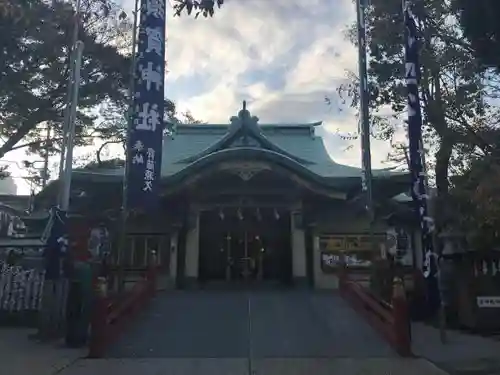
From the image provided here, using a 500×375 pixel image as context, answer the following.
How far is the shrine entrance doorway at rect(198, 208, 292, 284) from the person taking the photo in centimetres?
2016

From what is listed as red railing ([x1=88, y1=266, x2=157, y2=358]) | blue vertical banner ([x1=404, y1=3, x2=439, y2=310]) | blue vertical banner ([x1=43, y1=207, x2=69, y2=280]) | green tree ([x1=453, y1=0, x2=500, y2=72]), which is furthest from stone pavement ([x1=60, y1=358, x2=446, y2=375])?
green tree ([x1=453, y1=0, x2=500, y2=72])

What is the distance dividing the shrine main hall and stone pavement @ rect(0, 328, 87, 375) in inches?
323

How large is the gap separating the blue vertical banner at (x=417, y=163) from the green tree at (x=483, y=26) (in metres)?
2.90

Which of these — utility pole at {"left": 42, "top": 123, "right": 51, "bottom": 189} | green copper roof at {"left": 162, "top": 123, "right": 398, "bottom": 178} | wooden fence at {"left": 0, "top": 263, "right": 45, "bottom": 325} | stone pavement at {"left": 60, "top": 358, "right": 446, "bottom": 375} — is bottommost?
stone pavement at {"left": 60, "top": 358, "right": 446, "bottom": 375}

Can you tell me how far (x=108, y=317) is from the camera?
989 centimetres

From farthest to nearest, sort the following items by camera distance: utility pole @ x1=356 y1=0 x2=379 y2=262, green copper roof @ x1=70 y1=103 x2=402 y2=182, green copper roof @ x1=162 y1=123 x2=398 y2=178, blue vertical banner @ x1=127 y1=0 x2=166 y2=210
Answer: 1. green copper roof @ x1=162 y1=123 x2=398 y2=178
2. green copper roof @ x1=70 y1=103 x2=402 y2=182
3. utility pole @ x1=356 y1=0 x2=379 y2=262
4. blue vertical banner @ x1=127 y1=0 x2=166 y2=210

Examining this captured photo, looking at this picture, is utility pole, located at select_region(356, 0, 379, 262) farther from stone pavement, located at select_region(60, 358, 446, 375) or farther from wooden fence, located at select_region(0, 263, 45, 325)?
wooden fence, located at select_region(0, 263, 45, 325)

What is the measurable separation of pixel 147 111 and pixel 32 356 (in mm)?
5737

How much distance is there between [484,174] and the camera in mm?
10336

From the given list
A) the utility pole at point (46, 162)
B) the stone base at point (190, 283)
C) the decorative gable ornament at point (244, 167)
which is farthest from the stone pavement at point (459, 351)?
the utility pole at point (46, 162)

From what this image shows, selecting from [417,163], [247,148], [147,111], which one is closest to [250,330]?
[417,163]

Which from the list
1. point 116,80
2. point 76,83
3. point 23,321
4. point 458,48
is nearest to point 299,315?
point 23,321

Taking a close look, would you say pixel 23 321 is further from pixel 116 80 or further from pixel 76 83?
pixel 116 80

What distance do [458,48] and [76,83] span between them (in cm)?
1072
